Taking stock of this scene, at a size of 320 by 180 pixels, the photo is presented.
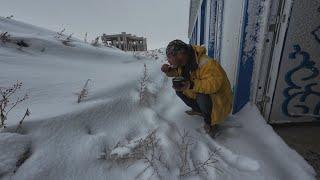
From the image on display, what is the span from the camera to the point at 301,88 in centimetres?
286

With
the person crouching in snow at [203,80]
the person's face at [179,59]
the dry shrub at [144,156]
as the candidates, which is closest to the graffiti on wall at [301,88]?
the person crouching in snow at [203,80]

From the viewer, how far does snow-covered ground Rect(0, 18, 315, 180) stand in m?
1.70

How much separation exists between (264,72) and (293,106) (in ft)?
1.75

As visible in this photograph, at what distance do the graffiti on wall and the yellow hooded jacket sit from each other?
0.84 m

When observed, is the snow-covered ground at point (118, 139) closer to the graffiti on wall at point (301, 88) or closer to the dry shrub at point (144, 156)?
the dry shrub at point (144, 156)

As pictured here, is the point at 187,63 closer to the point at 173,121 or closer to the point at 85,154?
the point at 173,121

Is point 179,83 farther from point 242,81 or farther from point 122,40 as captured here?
point 122,40

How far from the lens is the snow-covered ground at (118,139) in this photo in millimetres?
1699

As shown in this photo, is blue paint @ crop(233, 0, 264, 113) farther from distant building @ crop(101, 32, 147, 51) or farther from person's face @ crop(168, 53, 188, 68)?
distant building @ crop(101, 32, 147, 51)

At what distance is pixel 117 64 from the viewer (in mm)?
4852

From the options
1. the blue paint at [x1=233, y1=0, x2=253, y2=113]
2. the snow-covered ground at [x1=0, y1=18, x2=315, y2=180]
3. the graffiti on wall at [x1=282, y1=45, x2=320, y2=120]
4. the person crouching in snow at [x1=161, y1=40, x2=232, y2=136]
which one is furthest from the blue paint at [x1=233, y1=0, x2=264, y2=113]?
the person crouching in snow at [x1=161, y1=40, x2=232, y2=136]

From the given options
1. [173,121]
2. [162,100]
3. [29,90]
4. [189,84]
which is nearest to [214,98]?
[189,84]

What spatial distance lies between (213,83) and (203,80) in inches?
3.7

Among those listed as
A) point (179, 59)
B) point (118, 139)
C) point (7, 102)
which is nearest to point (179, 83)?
point (179, 59)
